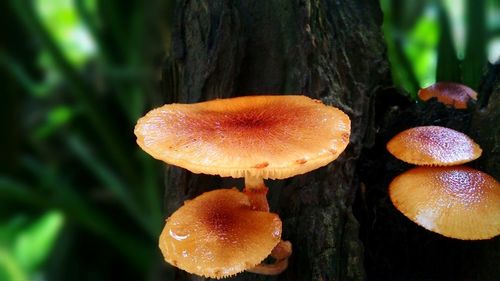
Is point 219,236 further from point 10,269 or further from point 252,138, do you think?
point 10,269

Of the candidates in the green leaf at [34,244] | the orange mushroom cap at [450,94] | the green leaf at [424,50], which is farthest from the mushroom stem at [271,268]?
the green leaf at [424,50]

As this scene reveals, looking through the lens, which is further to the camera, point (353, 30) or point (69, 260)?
point (69, 260)

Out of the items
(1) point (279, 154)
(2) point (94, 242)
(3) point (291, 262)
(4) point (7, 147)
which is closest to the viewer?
(1) point (279, 154)

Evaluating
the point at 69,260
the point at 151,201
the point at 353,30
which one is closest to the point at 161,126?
the point at 353,30

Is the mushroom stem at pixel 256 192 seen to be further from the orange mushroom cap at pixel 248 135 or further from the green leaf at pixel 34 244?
the green leaf at pixel 34 244

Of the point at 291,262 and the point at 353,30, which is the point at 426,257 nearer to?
the point at 291,262

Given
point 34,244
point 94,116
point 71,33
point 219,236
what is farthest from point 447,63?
point 71,33

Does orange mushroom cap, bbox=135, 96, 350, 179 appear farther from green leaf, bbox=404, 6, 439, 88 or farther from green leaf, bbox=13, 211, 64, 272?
green leaf, bbox=404, 6, 439, 88
